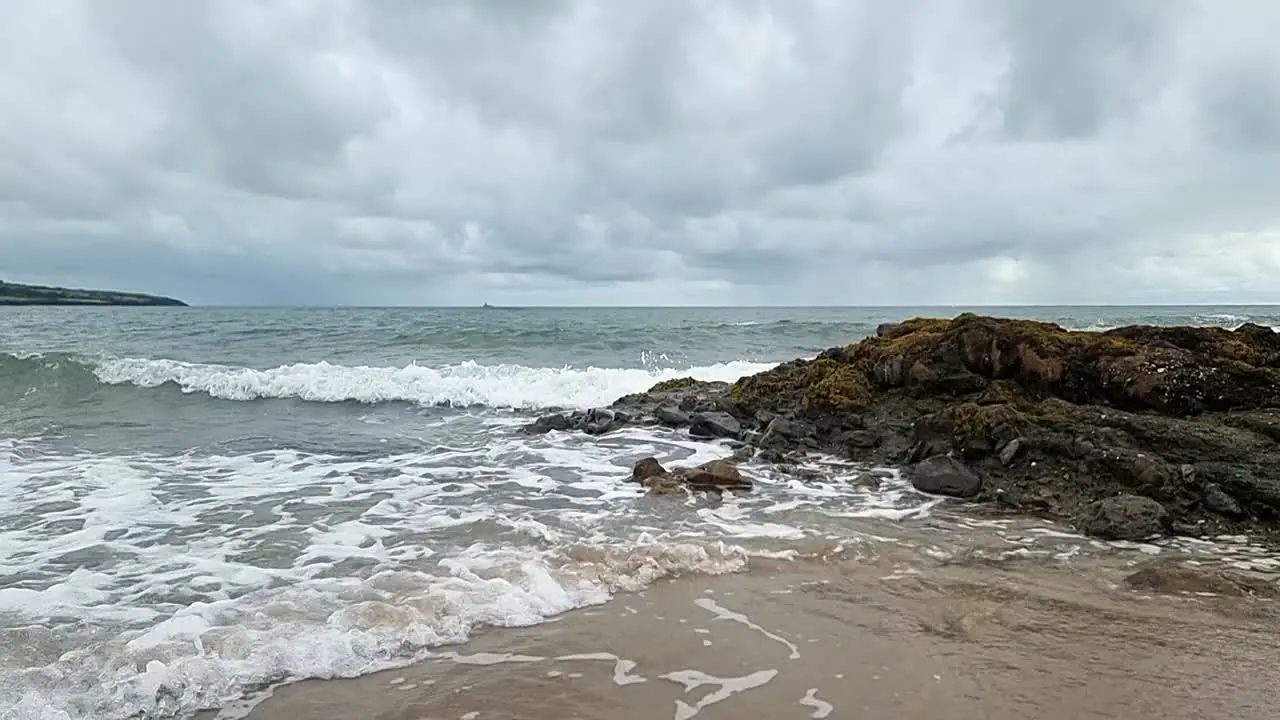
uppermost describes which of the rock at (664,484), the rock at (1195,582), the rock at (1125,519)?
the rock at (1125,519)

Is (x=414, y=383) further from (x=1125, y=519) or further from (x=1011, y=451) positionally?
(x=1125, y=519)

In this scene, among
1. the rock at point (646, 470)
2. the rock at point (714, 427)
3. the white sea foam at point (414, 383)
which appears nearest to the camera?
the rock at point (646, 470)

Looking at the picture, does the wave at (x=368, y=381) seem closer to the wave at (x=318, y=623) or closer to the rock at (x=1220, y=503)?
the wave at (x=318, y=623)

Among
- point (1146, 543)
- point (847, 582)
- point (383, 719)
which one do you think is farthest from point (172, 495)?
point (1146, 543)

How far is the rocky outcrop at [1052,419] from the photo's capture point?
7.34m

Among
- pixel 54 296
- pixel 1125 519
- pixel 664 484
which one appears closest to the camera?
pixel 1125 519

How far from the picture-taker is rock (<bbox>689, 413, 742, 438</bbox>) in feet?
38.8

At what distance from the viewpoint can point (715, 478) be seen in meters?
8.61

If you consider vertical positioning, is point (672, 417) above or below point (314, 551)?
above

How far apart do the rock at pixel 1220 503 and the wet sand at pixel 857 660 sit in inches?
83.4

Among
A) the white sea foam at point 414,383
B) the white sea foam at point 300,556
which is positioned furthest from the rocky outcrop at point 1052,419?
the white sea foam at point 414,383

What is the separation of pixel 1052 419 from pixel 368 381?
14.7 m

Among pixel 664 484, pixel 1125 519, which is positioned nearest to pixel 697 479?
pixel 664 484

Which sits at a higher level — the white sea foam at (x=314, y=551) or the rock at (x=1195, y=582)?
the rock at (x=1195, y=582)
